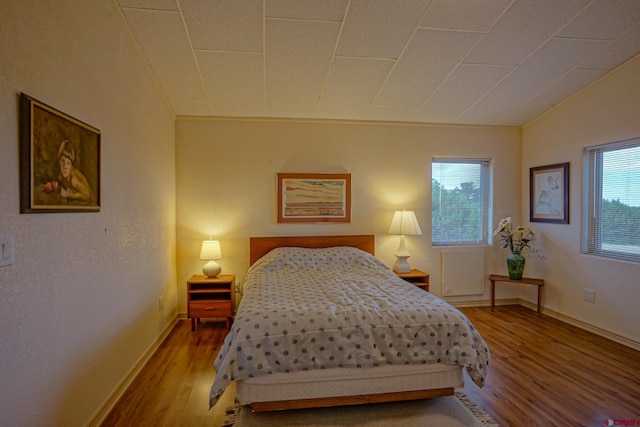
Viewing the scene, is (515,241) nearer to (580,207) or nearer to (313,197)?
(580,207)

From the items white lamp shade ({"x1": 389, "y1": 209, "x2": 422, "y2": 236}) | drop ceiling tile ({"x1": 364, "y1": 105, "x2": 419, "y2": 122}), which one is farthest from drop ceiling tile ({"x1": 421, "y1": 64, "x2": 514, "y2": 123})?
white lamp shade ({"x1": 389, "y1": 209, "x2": 422, "y2": 236})

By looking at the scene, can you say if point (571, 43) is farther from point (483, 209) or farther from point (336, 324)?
point (336, 324)

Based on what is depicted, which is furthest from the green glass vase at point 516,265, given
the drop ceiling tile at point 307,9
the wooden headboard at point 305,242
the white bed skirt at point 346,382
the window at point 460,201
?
the drop ceiling tile at point 307,9

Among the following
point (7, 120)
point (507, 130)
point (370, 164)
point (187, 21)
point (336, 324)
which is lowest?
point (336, 324)

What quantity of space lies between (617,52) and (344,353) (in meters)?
3.45

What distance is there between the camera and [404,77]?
295 centimetres

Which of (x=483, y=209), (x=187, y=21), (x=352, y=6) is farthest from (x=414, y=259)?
(x=187, y=21)

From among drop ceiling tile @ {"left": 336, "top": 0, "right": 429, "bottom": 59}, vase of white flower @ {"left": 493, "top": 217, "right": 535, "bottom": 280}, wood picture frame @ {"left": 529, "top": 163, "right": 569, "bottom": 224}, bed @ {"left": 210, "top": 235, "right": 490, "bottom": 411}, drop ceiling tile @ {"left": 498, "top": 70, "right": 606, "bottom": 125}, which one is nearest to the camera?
bed @ {"left": 210, "top": 235, "right": 490, "bottom": 411}

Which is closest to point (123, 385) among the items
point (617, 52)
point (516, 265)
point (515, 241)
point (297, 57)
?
point (297, 57)

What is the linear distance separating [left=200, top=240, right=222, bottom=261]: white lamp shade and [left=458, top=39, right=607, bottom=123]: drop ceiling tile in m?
3.29

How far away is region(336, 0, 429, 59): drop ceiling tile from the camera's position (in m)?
2.16

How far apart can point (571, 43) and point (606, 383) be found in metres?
2.69

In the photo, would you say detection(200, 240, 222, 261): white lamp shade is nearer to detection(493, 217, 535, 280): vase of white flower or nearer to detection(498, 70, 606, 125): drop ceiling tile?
detection(493, 217, 535, 280): vase of white flower

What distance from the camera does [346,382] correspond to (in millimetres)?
1872
